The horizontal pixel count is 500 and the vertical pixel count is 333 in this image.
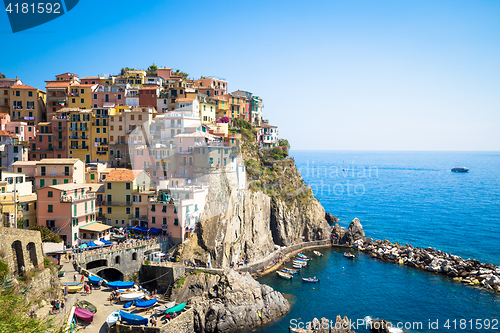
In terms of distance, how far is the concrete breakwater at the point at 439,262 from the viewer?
5376cm

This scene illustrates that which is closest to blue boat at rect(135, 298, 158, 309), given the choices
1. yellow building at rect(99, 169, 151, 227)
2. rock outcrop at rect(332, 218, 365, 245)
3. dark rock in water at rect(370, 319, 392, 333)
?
yellow building at rect(99, 169, 151, 227)

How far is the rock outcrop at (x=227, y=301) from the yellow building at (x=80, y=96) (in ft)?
138

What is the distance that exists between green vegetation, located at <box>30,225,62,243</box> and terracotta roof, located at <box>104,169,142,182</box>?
11.2m

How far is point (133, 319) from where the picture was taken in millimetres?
30969

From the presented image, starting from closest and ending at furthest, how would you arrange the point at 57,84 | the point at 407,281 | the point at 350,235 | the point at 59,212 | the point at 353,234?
1. the point at 59,212
2. the point at 407,281
3. the point at 57,84
4. the point at 350,235
5. the point at 353,234

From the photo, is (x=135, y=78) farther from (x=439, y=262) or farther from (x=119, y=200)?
(x=439, y=262)

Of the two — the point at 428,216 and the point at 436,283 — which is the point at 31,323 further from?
the point at 428,216

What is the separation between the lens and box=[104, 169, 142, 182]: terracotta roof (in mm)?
51031

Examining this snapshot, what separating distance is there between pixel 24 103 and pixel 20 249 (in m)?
47.5

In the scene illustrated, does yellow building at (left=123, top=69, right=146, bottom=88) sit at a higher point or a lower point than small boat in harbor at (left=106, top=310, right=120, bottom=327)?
higher

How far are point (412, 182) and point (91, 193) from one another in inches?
6326

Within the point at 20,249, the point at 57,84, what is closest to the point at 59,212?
the point at 20,249

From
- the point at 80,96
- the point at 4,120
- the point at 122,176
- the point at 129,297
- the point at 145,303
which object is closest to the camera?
the point at 145,303

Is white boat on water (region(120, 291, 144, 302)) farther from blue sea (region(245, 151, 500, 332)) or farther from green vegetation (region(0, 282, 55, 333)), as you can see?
green vegetation (region(0, 282, 55, 333))
